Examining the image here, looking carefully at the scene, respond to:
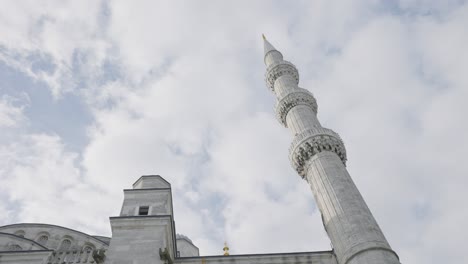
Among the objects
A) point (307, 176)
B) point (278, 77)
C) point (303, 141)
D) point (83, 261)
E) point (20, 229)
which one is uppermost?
point (278, 77)

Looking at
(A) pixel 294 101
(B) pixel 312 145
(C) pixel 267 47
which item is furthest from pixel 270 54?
(B) pixel 312 145

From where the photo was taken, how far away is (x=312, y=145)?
1487 centimetres

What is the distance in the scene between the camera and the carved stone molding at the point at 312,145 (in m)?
14.9

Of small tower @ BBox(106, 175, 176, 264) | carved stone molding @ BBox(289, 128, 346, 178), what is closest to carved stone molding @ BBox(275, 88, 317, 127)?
carved stone molding @ BBox(289, 128, 346, 178)

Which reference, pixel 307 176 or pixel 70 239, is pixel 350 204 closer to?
pixel 307 176

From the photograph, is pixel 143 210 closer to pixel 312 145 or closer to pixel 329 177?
pixel 329 177

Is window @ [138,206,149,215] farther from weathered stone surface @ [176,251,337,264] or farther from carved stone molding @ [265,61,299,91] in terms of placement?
carved stone molding @ [265,61,299,91]

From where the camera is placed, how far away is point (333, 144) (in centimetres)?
1497

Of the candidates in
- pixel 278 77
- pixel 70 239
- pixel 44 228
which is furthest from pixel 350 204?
pixel 44 228

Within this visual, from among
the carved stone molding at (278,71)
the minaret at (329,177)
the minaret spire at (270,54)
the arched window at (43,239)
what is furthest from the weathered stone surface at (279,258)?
the minaret spire at (270,54)

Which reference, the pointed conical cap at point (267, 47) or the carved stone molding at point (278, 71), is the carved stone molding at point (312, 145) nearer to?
the carved stone molding at point (278, 71)

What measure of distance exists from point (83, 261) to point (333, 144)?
9117mm

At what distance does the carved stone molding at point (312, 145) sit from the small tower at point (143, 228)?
4.92 meters

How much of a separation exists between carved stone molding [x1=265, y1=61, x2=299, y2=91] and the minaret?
5 centimetres
